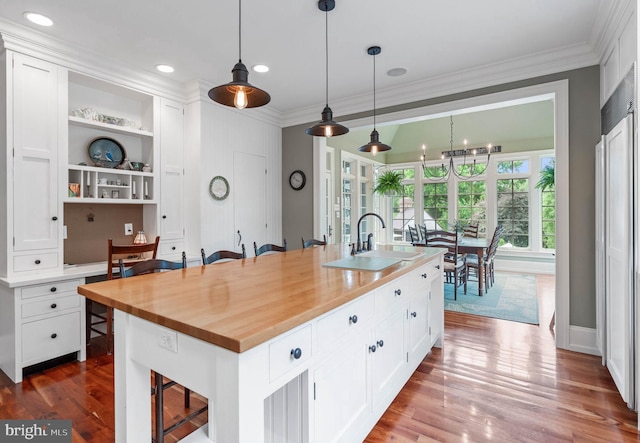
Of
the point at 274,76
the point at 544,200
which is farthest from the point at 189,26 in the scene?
the point at 544,200

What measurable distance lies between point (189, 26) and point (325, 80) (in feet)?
5.20

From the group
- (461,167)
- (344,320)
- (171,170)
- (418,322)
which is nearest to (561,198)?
(418,322)

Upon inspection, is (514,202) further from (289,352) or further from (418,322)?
(289,352)

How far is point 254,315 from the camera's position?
3.77 feet

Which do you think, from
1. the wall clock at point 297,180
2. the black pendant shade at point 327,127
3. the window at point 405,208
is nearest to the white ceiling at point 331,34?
the black pendant shade at point 327,127

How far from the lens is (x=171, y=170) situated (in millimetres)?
3816

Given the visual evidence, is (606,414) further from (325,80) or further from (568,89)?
(325,80)

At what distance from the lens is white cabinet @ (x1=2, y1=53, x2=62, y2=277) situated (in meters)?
2.64

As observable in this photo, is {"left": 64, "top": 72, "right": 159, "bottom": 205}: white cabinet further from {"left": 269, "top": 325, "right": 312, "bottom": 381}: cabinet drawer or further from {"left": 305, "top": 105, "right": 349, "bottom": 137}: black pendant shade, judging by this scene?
{"left": 269, "top": 325, "right": 312, "bottom": 381}: cabinet drawer

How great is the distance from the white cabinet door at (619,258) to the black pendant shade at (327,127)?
1.77m

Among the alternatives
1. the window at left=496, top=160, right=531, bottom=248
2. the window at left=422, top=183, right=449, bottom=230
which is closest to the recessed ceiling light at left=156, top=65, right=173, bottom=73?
the window at left=422, top=183, right=449, bottom=230

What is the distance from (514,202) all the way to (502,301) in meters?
3.15

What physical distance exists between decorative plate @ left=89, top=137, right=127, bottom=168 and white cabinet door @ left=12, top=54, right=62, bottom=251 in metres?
0.54

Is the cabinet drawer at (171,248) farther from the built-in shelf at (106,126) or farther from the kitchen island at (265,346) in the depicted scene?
the kitchen island at (265,346)
